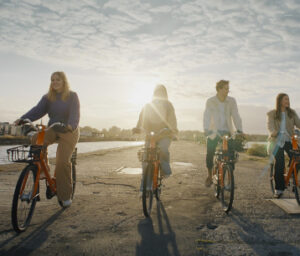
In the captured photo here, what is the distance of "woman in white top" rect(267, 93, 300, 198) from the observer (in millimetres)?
5516

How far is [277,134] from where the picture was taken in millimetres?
5656

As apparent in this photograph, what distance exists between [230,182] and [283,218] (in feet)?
3.00

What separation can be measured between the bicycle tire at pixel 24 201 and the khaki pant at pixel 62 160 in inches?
17.8

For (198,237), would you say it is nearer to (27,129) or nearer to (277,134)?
(27,129)

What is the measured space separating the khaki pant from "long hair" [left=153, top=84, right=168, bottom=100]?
1815 mm

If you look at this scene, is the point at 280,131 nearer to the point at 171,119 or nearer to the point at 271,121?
the point at 271,121

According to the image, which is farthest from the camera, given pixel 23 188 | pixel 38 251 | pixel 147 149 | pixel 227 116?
pixel 227 116

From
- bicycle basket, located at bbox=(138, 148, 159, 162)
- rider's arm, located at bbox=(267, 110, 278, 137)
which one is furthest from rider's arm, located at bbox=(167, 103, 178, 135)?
rider's arm, located at bbox=(267, 110, 278, 137)

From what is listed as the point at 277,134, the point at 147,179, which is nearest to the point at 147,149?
the point at 147,179

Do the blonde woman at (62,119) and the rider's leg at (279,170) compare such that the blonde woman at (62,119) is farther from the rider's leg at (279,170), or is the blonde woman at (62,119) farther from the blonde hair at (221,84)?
the rider's leg at (279,170)

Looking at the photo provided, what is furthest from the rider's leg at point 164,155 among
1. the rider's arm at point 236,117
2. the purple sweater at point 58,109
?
the purple sweater at point 58,109

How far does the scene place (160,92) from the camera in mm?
5230

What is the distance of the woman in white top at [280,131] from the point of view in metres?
5.52

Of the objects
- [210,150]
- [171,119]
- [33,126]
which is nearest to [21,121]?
[33,126]
